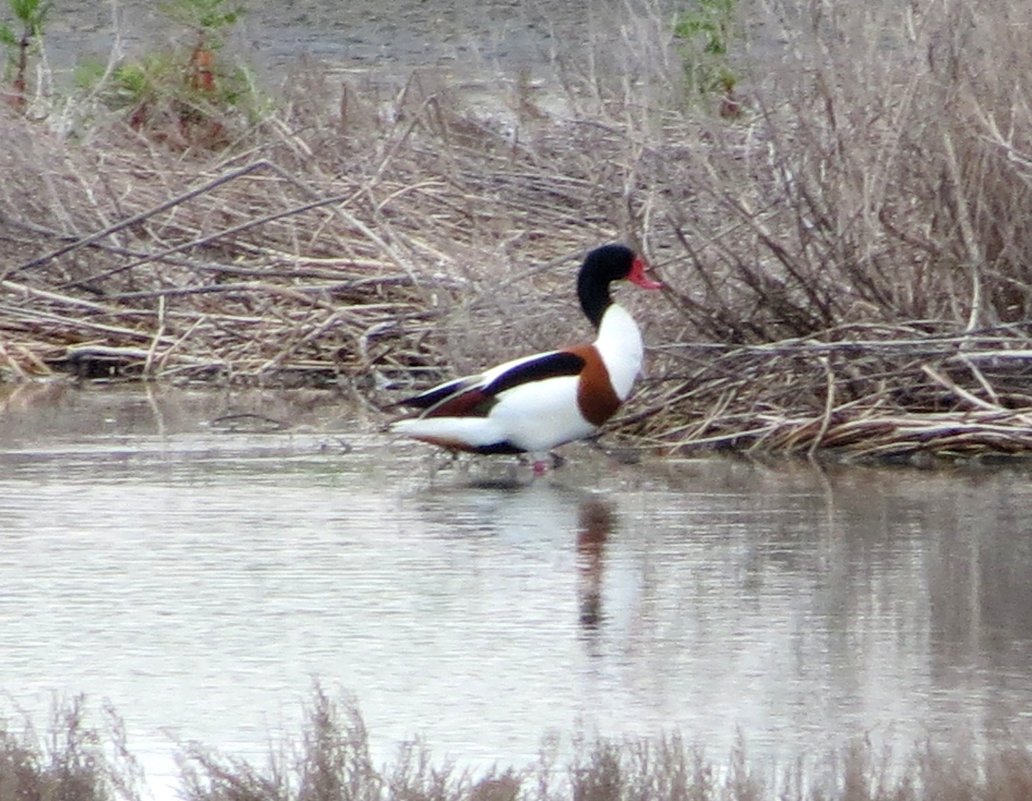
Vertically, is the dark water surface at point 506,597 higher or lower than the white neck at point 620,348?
lower

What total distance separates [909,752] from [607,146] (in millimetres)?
7562

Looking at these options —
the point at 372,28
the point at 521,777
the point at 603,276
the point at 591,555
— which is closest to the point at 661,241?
the point at 603,276

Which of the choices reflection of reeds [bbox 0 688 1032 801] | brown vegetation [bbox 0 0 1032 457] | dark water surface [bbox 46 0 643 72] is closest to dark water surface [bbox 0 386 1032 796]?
reflection of reeds [bbox 0 688 1032 801]

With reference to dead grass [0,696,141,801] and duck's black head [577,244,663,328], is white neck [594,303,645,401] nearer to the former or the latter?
duck's black head [577,244,663,328]

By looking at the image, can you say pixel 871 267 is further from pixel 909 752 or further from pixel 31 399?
pixel 909 752

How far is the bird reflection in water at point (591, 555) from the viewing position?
656 cm

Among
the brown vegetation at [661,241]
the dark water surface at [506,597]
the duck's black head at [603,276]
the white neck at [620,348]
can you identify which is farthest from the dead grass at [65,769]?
the duck's black head at [603,276]

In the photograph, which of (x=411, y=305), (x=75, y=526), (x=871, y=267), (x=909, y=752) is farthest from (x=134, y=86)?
(x=909, y=752)

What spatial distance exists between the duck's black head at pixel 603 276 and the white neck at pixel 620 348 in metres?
0.21

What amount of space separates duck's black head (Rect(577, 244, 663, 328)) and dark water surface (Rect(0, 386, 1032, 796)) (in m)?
0.57

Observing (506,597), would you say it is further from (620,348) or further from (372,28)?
(372,28)

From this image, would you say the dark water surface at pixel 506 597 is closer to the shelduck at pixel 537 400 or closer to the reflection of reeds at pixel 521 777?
the shelduck at pixel 537 400

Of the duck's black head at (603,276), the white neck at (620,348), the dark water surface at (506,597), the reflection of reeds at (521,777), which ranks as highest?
the duck's black head at (603,276)

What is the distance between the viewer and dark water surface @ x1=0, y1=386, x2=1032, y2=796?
17.9 ft
